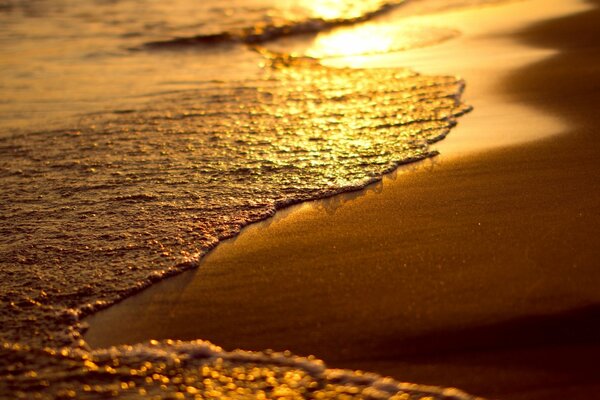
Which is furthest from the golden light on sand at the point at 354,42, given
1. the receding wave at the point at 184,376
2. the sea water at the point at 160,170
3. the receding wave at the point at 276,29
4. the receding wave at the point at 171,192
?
the receding wave at the point at 184,376

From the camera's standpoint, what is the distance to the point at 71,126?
5.34 meters

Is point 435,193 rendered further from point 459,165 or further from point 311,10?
point 311,10

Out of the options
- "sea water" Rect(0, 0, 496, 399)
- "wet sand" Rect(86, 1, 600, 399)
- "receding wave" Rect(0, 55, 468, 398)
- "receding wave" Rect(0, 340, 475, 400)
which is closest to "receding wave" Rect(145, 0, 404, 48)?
"sea water" Rect(0, 0, 496, 399)

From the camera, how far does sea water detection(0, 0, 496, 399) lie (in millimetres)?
2572

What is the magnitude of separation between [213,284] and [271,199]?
91 centimetres

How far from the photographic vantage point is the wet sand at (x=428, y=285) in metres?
2.56

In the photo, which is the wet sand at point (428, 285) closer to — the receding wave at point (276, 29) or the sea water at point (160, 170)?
the sea water at point (160, 170)

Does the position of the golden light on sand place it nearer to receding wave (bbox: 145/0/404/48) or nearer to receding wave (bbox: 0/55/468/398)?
receding wave (bbox: 145/0/404/48)

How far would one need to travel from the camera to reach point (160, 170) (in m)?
4.36

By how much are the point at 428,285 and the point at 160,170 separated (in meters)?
2.02

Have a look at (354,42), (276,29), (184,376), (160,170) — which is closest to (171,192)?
(160,170)

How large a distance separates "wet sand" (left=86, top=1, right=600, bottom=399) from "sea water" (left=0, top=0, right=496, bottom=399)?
0.12m

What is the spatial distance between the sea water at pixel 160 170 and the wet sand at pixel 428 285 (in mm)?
121

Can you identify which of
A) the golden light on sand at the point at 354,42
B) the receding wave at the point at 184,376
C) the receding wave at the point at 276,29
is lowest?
the receding wave at the point at 184,376
